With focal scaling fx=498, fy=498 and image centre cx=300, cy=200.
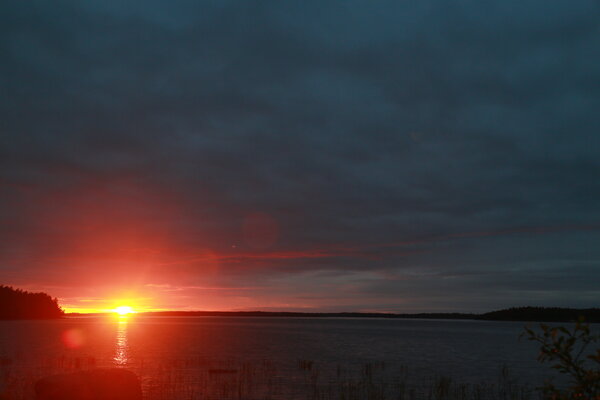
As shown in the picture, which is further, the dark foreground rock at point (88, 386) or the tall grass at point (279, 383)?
the tall grass at point (279, 383)

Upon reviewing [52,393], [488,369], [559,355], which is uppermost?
[559,355]

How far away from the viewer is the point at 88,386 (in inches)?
1087

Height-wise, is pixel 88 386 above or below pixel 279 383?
above

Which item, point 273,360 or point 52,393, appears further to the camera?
point 273,360

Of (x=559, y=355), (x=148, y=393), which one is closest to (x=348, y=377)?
(x=148, y=393)

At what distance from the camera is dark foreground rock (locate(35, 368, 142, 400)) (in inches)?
1074

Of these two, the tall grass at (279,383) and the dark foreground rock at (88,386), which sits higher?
the dark foreground rock at (88,386)

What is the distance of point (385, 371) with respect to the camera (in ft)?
173

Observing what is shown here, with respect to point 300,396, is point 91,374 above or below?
above

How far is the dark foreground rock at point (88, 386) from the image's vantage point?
27.3 m

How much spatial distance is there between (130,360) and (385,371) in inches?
1263

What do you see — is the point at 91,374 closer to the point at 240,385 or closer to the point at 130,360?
the point at 240,385

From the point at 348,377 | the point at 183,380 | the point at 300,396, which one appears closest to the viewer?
the point at 300,396

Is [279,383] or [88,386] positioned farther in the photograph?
[279,383]
